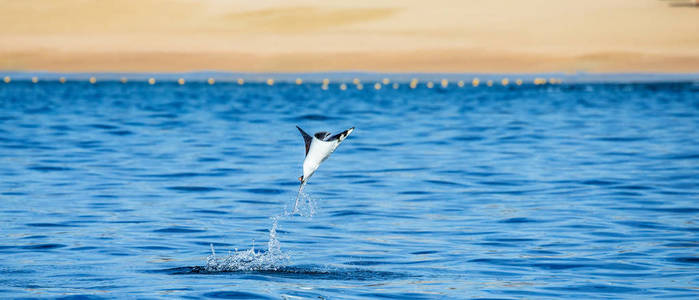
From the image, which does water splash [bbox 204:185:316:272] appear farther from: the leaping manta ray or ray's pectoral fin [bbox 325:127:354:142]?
the leaping manta ray

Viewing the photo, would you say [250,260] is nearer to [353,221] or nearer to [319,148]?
Answer: [319,148]

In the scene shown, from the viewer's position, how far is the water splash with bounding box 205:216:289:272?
14781 mm

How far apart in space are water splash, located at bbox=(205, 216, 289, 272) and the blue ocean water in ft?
0.17

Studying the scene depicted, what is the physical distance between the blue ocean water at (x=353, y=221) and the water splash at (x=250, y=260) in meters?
0.05

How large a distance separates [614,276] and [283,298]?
4.67 metres

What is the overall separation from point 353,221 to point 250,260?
4.62 m

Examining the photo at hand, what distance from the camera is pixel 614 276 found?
1428 cm

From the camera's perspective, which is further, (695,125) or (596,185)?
(695,125)

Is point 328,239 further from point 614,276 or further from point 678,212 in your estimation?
point 678,212

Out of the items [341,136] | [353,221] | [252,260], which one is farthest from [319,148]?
[353,221]

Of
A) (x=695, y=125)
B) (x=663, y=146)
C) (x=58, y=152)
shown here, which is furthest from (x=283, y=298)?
(x=695, y=125)

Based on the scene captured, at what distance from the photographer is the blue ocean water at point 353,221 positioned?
1373cm

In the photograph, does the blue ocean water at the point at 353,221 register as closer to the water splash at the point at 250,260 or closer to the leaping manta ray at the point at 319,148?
the water splash at the point at 250,260

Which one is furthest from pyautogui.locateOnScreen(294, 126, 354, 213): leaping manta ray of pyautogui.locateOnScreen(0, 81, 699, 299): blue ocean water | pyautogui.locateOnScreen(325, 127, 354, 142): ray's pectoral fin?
pyautogui.locateOnScreen(0, 81, 699, 299): blue ocean water
